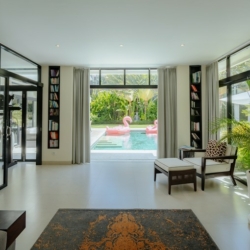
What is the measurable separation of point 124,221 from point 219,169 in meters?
2.30

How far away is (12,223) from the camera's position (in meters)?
1.60

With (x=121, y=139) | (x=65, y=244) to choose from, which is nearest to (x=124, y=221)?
(x=65, y=244)

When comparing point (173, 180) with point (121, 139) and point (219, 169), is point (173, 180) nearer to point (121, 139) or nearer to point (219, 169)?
point (219, 169)

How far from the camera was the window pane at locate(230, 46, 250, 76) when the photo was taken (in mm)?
3993

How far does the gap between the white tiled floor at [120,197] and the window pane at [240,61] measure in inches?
96.4

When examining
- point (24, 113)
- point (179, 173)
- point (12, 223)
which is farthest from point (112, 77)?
point (12, 223)

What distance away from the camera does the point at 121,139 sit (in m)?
11.7

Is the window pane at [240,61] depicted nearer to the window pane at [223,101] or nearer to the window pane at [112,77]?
the window pane at [223,101]

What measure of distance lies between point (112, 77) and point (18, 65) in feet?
8.31

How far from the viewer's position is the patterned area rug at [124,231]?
1966mm

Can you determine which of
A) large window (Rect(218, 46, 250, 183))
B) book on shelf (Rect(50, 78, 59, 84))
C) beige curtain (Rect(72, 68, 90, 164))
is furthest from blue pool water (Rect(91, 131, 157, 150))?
large window (Rect(218, 46, 250, 183))

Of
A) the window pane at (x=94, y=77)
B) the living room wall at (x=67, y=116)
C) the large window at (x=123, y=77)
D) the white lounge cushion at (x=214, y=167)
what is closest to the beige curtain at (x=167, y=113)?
the living room wall at (x=67, y=116)

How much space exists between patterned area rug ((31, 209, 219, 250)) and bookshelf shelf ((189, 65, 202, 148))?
10.5 ft

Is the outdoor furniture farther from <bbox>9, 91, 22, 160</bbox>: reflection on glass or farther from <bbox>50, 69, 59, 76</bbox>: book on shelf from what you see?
<bbox>9, 91, 22, 160</bbox>: reflection on glass
